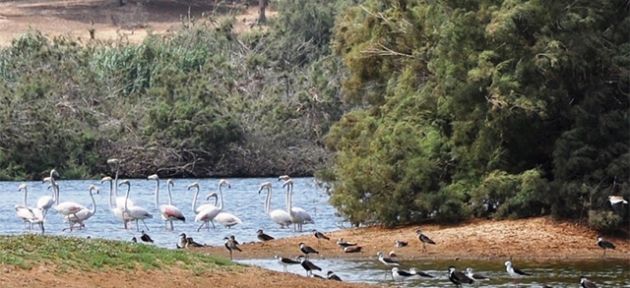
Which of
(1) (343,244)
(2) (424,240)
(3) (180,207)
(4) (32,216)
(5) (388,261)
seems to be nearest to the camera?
(5) (388,261)

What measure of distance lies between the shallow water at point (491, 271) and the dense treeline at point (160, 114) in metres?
31.0

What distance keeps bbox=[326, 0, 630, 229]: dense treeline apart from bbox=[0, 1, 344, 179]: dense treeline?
25.3 metres

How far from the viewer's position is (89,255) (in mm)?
21016

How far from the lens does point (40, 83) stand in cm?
6297

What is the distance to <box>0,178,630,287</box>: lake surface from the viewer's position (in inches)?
1059

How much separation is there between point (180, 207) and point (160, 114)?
12874mm

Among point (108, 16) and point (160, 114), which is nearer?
point (160, 114)

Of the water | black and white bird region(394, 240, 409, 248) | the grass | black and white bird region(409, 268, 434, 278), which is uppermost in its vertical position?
the grass

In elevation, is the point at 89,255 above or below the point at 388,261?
above

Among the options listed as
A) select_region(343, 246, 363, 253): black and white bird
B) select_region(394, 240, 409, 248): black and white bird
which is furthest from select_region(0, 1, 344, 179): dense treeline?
select_region(343, 246, 363, 253): black and white bird

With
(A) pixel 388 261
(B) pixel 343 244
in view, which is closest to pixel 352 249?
(B) pixel 343 244

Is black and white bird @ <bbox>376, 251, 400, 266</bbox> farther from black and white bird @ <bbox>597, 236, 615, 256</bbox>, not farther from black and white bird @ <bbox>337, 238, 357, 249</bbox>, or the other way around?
black and white bird @ <bbox>597, 236, 615, 256</bbox>

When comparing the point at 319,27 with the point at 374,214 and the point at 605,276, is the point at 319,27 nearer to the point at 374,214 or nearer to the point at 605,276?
the point at 374,214

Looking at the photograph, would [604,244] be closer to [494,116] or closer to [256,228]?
[494,116]
